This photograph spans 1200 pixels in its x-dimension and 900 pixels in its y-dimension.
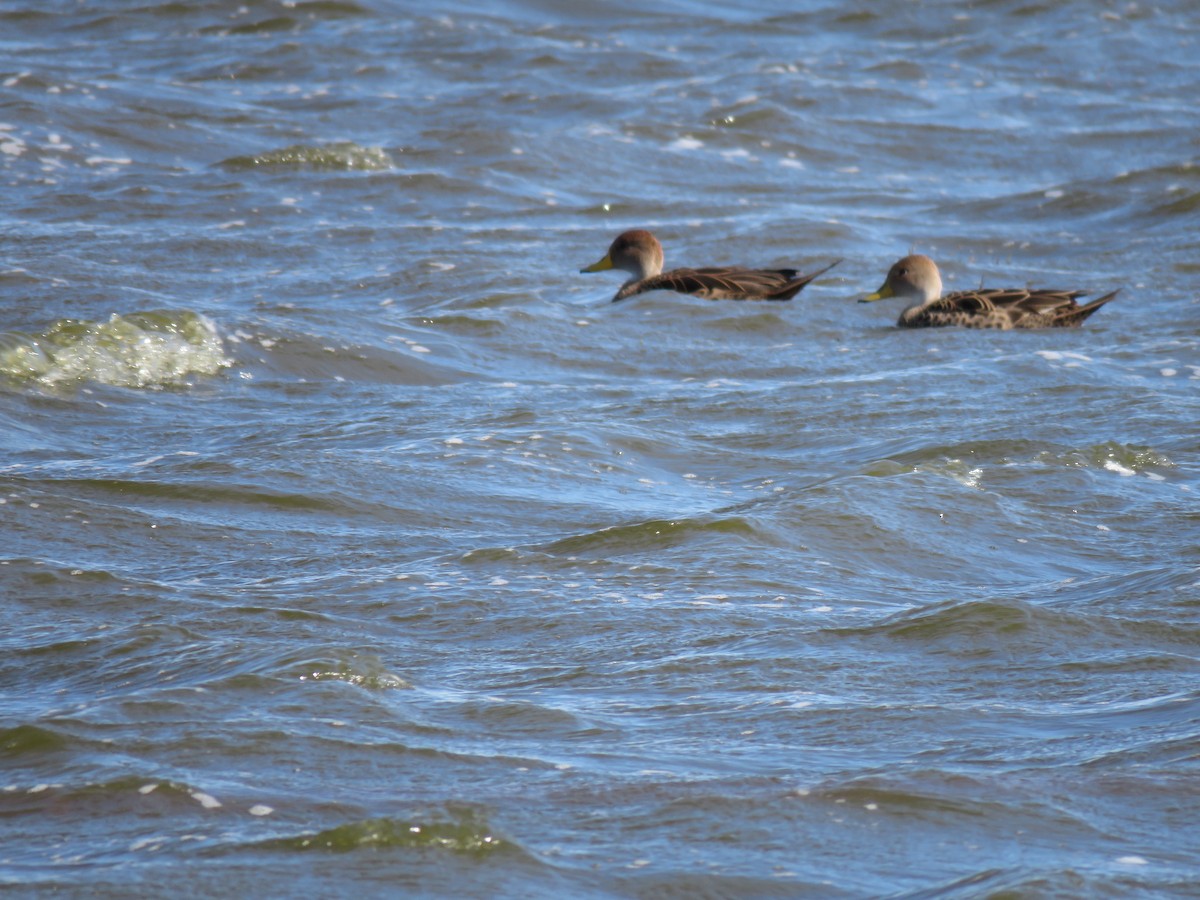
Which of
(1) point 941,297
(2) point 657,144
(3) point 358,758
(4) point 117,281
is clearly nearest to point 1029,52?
(2) point 657,144

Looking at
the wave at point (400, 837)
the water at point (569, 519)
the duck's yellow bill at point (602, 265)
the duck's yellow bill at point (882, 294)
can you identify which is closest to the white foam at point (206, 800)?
the water at point (569, 519)

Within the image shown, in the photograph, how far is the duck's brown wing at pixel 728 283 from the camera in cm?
1131

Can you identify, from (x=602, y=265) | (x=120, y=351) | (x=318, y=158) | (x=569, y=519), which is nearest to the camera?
(x=569, y=519)

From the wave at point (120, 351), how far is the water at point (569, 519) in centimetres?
3

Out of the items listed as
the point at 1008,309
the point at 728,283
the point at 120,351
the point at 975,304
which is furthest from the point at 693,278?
A: the point at 120,351

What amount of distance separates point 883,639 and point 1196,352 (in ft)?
17.5

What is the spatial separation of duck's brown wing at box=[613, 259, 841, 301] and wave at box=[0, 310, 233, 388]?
3.26 m

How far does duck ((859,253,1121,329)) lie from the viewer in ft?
35.4

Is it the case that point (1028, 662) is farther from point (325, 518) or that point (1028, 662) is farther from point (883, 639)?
point (325, 518)

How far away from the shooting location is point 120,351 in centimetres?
883

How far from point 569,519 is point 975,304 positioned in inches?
192

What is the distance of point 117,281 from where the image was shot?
10539 mm

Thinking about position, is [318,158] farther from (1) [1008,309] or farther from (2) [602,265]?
(1) [1008,309]

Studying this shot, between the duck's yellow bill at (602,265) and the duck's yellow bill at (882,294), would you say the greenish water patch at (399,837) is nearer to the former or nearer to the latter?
the duck's yellow bill at (882,294)
